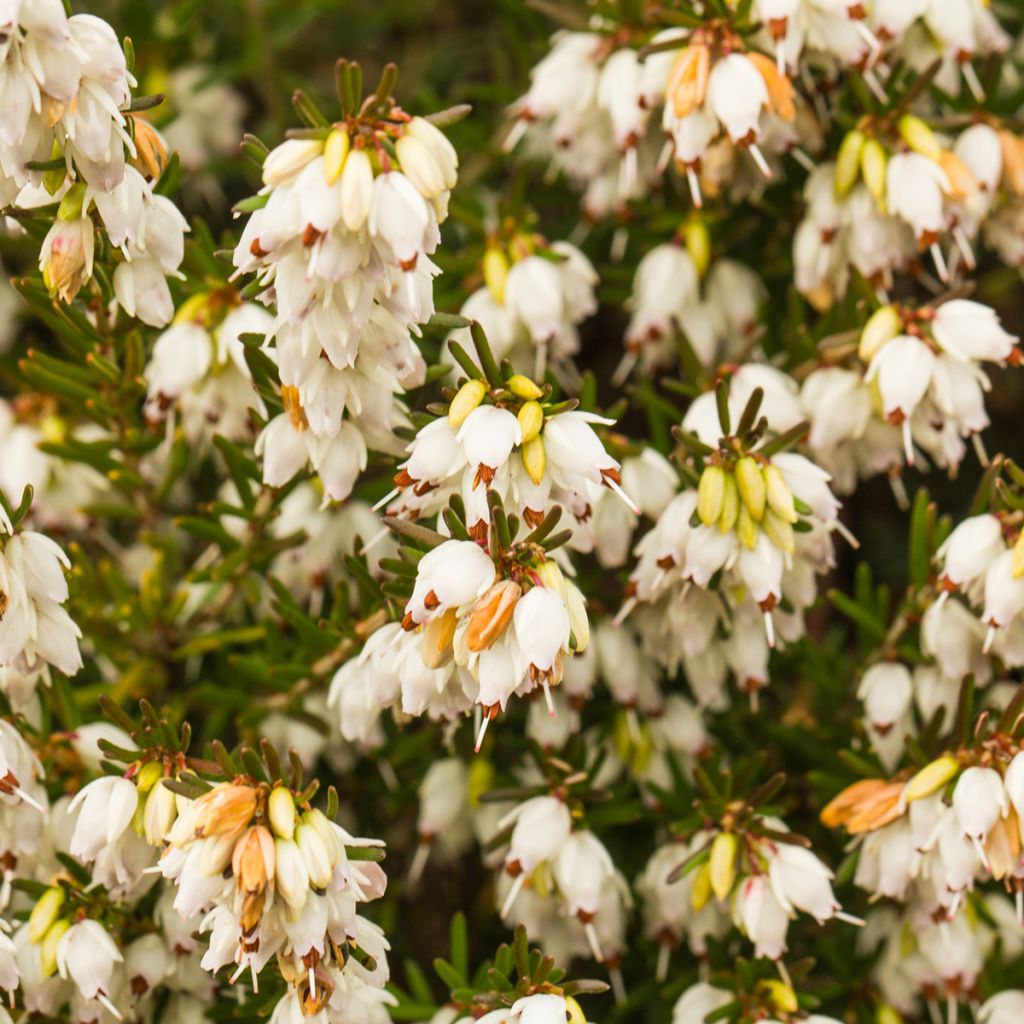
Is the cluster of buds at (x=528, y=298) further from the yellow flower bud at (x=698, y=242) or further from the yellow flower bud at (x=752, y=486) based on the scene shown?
the yellow flower bud at (x=752, y=486)

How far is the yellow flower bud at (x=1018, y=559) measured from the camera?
2178mm

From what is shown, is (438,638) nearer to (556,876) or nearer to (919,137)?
(556,876)

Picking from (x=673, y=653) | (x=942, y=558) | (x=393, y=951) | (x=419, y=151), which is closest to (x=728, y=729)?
(x=673, y=653)

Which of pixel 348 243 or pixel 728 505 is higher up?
pixel 348 243

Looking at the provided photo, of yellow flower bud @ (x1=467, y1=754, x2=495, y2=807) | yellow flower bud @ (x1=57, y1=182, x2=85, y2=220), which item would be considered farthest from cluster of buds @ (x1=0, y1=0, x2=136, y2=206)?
yellow flower bud @ (x1=467, y1=754, x2=495, y2=807)

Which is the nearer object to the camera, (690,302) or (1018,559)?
(1018,559)

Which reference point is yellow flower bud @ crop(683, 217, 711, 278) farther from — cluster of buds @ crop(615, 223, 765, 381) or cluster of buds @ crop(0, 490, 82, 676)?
cluster of buds @ crop(0, 490, 82, 676)

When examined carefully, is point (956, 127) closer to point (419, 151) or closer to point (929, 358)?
point (929, 358)

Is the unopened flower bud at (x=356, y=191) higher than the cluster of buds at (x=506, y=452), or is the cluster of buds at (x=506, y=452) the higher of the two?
the unopened flower bud at (x=356, y=191)

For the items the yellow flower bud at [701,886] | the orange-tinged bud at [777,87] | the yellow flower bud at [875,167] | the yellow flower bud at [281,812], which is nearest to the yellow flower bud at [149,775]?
the yellow flower bud at [281,812]

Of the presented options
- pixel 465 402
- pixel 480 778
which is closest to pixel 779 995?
pixel 480 778

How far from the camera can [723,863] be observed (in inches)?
92.4

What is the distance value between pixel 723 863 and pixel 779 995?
0.74 feet

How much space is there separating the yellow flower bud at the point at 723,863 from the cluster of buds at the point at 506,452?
67 cm
